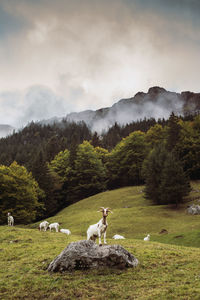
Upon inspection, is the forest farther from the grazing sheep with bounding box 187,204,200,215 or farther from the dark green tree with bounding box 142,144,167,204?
the grazing sheep with bounding box 187,204,200,215

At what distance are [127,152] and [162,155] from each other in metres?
29.5

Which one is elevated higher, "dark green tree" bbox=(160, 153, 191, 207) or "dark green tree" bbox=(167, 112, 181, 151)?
"dark green tree" bbox=(167, 112, 181, 151)

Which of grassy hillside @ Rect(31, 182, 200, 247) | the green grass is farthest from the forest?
the green grass

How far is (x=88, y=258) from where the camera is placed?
11.4 m

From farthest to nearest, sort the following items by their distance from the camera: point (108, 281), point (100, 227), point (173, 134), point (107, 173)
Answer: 1. point (107, 173)
2. point (173, 134)
3. point (100, 227)
4. point (108, 281)

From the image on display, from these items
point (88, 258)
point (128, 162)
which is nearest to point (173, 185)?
point (128, 162)

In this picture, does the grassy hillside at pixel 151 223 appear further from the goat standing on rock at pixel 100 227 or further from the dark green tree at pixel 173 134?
the dark green tree at pixel 173 134

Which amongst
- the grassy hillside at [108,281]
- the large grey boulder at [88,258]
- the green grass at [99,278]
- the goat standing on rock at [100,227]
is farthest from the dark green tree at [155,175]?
the large grey boulder at [88,258]

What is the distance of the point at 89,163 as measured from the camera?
84.5m

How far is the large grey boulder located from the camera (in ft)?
37.5

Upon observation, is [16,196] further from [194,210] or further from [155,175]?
[194,210]

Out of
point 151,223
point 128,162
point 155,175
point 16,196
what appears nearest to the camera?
point 151,223

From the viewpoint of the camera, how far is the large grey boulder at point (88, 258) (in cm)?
1142

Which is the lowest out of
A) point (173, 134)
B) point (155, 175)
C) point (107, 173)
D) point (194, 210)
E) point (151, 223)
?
point (151, 223)
